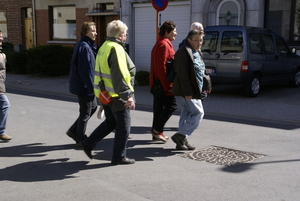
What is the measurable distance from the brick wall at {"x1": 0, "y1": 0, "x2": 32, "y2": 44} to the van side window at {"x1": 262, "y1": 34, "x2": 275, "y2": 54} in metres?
15.2

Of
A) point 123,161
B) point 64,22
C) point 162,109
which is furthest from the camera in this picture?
point 64,22

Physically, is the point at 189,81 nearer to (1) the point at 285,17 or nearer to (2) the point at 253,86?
(2) the point at 253,86

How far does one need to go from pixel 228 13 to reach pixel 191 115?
10.0 meters

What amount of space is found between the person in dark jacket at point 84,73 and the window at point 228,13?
9952 mm

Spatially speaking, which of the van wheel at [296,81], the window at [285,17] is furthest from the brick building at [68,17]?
the van wheel at [296,81]

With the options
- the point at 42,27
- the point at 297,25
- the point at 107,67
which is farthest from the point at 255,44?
the point at 42,27

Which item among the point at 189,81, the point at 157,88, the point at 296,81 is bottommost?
the point at 296,81

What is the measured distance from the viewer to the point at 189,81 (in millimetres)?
5293

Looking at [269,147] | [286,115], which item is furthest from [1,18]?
[269,147]

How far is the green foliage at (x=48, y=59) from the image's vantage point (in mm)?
16078

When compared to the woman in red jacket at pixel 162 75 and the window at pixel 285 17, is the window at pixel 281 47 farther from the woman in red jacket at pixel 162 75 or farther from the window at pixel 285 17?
the woman in red jacket at pixel 162 75

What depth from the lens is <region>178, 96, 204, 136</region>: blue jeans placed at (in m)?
5.46

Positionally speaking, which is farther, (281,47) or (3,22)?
(3,22)

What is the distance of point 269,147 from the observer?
5.86 m
